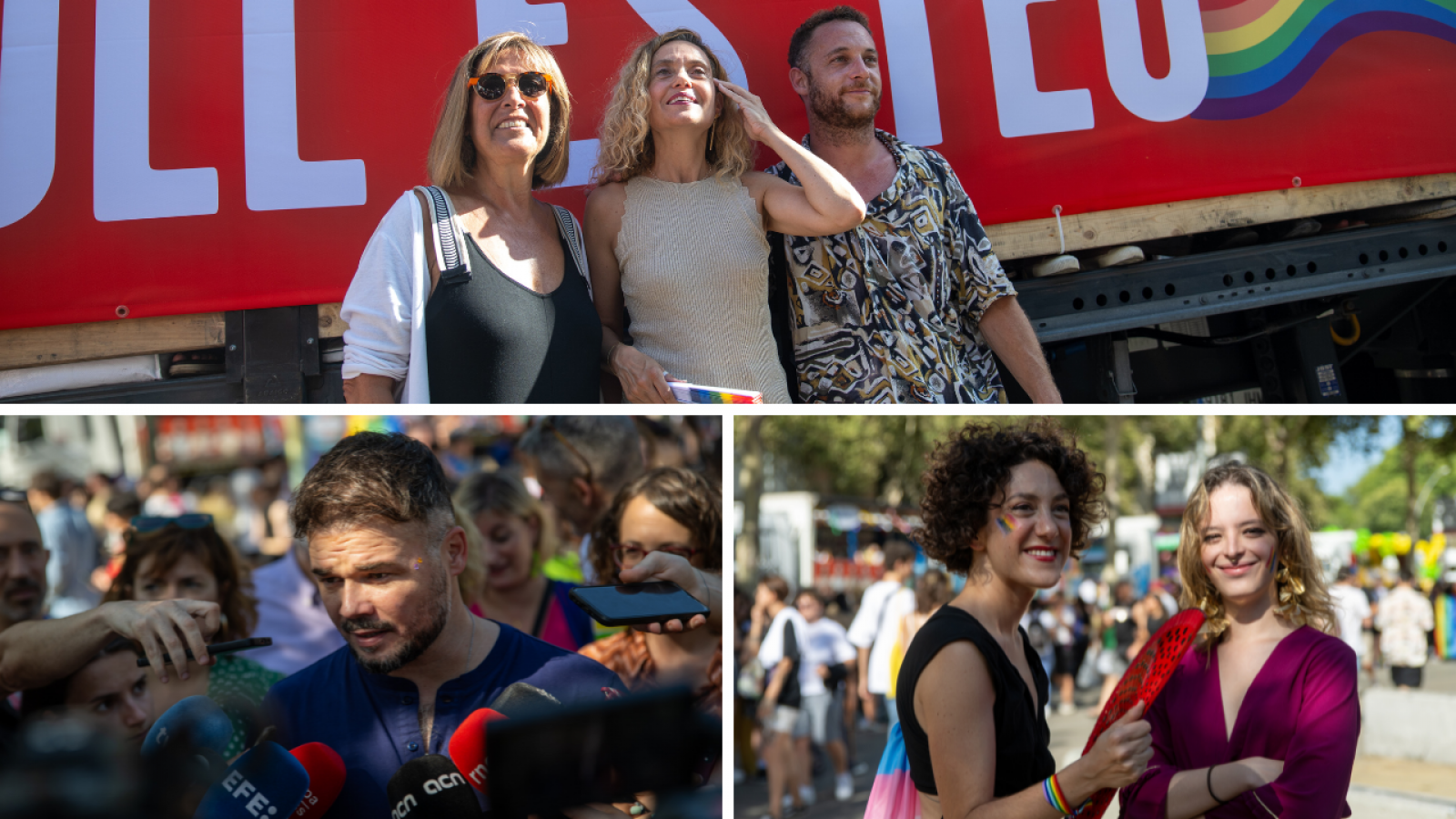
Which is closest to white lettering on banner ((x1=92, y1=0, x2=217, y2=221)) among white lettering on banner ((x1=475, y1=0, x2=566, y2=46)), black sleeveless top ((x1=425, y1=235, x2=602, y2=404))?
white lettering on banner ((x1=475, y1=0, x2=566, y2=46))

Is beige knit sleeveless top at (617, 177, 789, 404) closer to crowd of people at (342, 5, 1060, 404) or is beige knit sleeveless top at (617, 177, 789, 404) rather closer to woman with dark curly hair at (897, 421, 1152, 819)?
crowd of people at (342, 5, 1060, 404)

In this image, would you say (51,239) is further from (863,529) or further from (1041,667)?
(863,529)

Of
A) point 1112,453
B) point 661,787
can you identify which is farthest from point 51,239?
point 1112,453

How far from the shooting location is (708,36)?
390cm

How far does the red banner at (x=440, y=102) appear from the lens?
3.52 meters

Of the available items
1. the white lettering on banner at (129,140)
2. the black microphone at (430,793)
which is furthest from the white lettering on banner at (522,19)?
the black microphone at (430,793)

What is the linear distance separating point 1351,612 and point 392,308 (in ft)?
7.53

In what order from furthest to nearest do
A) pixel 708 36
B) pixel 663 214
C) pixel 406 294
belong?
1. pixel 708 36
2. pixel 663 214
3. pixel 406 294

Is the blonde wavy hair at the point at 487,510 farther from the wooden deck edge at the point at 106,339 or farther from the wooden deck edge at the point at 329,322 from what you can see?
the wooden deck edge at the point at 106,339

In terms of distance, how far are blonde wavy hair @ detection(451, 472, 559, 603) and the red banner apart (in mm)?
1705

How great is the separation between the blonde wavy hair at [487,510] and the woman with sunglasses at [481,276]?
0.51 m

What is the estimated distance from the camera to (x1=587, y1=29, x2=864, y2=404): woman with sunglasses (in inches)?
115

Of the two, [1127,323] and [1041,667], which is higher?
[1127,323]

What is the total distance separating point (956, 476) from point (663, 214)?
1221mm
